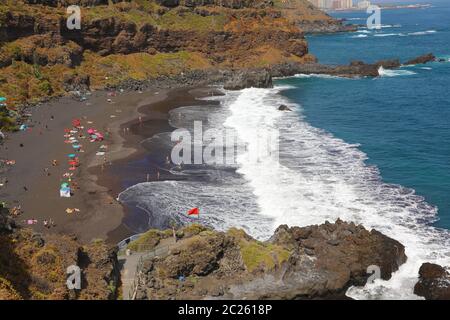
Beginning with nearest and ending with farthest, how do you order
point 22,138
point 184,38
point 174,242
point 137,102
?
point 174,242
point 22,138
point 137,102
point 184,38

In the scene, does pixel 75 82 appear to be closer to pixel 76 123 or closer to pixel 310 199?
pixel 76 123

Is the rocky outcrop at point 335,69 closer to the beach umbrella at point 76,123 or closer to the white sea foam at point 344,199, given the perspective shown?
the white sea foam at point 344,199

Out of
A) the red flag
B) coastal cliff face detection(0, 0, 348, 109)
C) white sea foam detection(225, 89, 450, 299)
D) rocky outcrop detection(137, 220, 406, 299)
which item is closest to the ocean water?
white sea foam detection(225, 89, 450, 299)

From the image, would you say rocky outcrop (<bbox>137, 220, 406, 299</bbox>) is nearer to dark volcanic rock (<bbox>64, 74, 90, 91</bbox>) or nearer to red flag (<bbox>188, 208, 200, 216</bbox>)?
red flag (<bbox>188, 208, 200, 216</bbox>)

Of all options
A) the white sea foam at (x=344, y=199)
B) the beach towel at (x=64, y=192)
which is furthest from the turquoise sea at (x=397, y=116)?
the beach towel at (x=64, y=192)

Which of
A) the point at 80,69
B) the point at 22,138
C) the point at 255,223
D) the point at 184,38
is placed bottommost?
the point at 255,223
